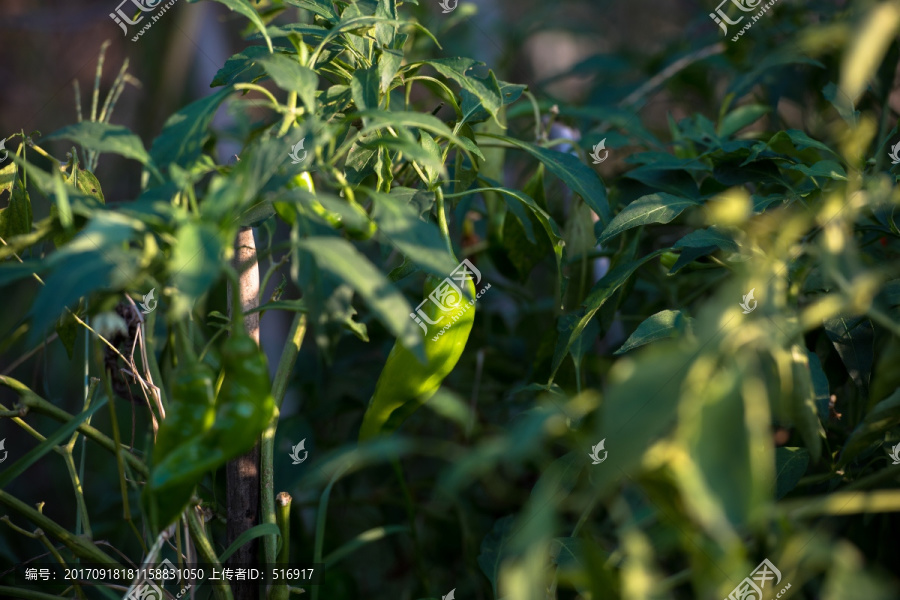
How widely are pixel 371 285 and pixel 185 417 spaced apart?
5.4 inches

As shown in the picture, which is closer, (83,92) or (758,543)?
(758,543)

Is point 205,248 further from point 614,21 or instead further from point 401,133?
point 614,21

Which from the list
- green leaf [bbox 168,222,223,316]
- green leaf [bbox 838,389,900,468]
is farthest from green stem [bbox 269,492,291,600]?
green leaf [bbox 838,389,900,468]

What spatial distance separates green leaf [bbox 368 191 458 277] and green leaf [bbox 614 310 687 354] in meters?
0.19

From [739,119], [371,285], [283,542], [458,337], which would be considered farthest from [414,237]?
[739,119]

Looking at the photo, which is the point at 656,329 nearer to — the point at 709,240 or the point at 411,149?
the point at 709,240

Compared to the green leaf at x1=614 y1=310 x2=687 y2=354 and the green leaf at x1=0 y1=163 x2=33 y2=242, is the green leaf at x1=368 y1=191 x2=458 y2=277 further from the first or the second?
the green leaf at x1=0 y1=163 x2=33 y2=242

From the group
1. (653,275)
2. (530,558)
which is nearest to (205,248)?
(530,558)

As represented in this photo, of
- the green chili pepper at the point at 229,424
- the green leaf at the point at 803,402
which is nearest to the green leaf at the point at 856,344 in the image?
the green leaf at the point at 803,402

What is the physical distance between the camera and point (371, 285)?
12.3 inches

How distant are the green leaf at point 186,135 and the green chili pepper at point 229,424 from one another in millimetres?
107

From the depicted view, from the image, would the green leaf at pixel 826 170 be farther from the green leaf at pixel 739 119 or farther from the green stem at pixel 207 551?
the green stem at pixel 207 551

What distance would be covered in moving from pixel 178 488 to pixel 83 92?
2.23 metres

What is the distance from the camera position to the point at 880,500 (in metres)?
0.32
